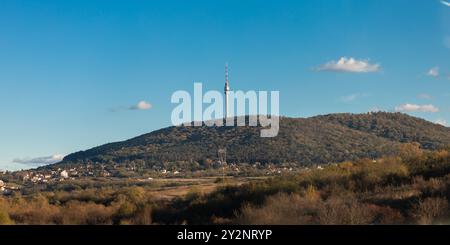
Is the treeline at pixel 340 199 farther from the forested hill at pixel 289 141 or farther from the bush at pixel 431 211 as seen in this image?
the forested hill at pixel 289 141

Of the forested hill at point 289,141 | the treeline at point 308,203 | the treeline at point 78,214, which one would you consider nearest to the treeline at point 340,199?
the treeline at point 308,203

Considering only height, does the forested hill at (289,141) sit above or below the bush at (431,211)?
above

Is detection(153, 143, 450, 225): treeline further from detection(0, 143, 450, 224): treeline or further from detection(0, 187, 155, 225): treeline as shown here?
detection(0, 187, 155, 225): treeline

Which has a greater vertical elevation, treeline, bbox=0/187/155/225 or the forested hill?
the forested hill

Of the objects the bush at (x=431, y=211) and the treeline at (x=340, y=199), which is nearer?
the bush at (x=431, y=211)

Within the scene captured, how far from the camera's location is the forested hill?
11662 cm

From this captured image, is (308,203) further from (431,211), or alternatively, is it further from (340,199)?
(431,211)

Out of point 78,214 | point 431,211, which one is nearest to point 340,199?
point 431,211

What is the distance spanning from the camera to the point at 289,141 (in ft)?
402

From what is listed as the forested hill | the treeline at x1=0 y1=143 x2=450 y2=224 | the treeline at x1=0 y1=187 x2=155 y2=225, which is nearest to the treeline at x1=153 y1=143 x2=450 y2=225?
the treeline at x1=0 y1=143 x2=450 y2=224

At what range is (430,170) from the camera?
119ft

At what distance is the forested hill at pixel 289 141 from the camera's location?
116625 mm
